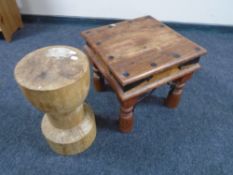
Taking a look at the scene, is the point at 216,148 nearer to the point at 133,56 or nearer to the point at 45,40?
the point at 133,56

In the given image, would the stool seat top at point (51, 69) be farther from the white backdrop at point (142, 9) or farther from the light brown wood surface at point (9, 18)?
the white backdrop at point (142, 9)

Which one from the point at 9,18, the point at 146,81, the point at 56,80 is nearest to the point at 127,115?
the point at 146,81

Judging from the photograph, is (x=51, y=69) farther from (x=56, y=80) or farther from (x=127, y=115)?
(x=127, y=115)

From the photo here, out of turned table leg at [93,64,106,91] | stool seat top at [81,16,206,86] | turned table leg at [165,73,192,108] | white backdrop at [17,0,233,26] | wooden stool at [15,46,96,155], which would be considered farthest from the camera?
white backdrop at [17,0,233,26]

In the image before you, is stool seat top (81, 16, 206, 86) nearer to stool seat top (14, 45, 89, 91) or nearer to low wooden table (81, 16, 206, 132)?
low wooden table (81, 16, 206, 132)

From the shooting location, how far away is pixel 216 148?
999mm

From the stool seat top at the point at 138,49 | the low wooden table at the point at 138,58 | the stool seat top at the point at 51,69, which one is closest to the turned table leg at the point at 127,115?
the low wooden table at the point at 138,58

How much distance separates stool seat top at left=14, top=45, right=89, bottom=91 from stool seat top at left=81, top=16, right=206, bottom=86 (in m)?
0.16

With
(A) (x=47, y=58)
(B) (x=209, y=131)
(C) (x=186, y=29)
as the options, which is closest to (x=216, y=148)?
(B) (x=209, y=131)

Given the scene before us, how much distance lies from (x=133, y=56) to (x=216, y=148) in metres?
0.61

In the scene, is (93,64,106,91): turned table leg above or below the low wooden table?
below

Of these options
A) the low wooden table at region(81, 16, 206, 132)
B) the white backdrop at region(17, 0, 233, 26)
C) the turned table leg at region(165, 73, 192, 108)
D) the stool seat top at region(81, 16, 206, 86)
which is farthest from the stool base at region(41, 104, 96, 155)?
the white backdrop at region(17, 0, 233, 26)

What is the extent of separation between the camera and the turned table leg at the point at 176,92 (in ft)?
3.19

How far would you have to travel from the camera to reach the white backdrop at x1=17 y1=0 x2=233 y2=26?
67.5 inches
